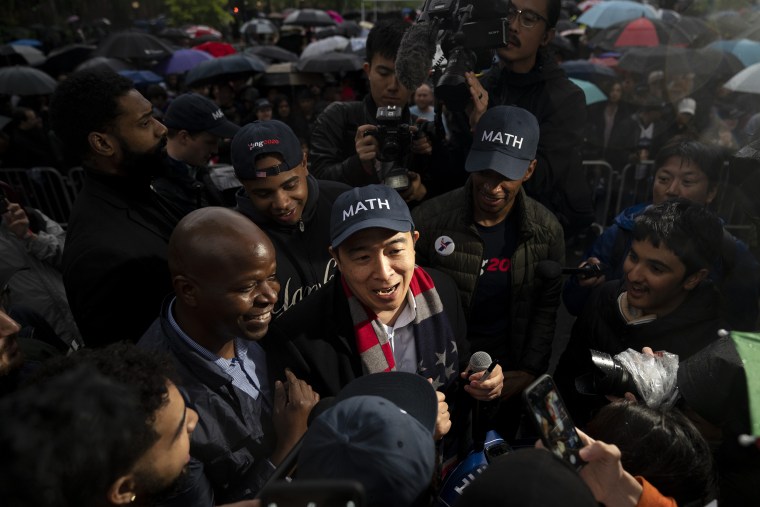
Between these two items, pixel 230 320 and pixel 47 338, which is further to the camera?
pixel 47 338

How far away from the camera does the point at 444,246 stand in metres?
2.74

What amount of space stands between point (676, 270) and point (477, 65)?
148 centimetres

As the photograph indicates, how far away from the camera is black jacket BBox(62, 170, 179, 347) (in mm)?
2314

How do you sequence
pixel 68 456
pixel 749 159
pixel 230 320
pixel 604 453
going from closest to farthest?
pixel 68 456 < pixel 604 453 < pixel 230 320 < pixel 749 159

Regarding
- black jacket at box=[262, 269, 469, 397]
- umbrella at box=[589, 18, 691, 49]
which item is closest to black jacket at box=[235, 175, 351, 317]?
black jacket at box=[262, 269, 469, 397]

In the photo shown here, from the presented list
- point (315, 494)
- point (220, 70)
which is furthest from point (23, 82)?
point (315, 494)

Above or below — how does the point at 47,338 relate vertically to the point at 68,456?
below

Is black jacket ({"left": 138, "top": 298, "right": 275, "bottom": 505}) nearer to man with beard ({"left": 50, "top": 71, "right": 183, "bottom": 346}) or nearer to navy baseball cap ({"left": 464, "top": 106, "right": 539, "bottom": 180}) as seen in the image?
man with beard ({"left": 50, "top": 71, "right": 183, "bottom": 346})

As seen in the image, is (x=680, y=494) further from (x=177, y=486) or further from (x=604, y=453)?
(x=177, y=486)

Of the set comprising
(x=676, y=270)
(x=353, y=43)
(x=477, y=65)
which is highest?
(x=477, y=65)

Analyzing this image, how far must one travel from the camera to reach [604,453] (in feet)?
4.62

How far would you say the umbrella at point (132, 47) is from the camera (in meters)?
10.9

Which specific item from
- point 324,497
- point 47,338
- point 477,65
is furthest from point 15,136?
point 324,497

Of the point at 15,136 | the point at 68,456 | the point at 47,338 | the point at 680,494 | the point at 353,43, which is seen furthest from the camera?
the point at 353,43
